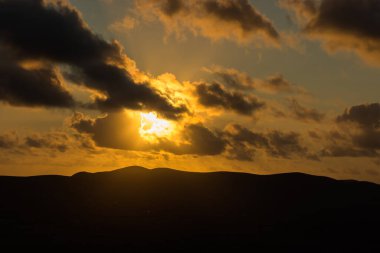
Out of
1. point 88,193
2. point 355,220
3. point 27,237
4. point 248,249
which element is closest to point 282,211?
point 355,220

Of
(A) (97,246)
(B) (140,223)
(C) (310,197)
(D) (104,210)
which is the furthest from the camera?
(C) (310,197)

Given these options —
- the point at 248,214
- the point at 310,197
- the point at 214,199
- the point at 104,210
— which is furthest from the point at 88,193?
the point at 310,197

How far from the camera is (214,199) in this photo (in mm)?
188875

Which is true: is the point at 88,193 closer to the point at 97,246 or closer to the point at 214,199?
the point at 214,199

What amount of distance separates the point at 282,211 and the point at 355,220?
26.4 metres

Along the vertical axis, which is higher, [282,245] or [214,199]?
[214,199]

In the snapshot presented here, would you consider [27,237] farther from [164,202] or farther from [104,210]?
[164,202]

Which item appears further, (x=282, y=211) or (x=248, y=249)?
(x=282, y=211)

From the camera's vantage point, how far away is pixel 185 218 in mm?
157875

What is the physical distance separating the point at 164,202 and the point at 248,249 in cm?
5874

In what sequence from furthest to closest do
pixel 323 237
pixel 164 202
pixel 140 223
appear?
pixel 164 202 → pixel 140 223 → pixel 323 237

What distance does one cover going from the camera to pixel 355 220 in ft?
503

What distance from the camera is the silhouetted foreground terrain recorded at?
130125 mm

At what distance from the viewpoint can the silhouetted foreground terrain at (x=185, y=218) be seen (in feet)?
427
